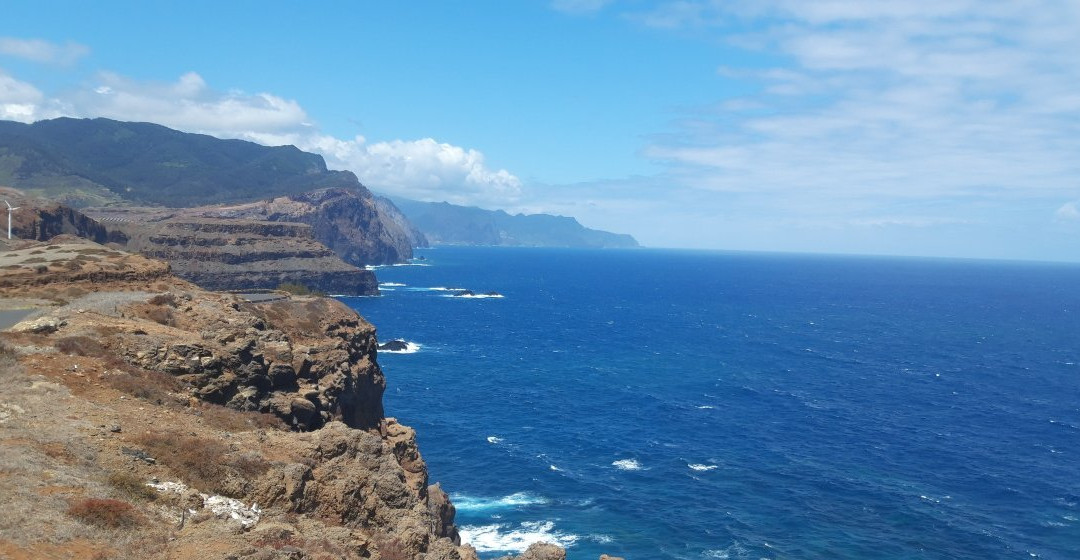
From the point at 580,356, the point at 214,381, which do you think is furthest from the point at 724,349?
the point at 214,381

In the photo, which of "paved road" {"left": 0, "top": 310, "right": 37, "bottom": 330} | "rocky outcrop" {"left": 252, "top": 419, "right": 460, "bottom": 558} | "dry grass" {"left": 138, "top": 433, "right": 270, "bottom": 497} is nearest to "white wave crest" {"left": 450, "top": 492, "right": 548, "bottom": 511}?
"rocky outcrop" {"left": 252, "top": 419, "right": 460, "bottom": 558}

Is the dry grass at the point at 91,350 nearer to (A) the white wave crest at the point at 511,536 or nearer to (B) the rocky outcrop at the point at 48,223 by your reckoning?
(A) the white wave crest at the point at 511,536

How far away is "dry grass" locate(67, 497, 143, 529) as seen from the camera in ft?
57.0

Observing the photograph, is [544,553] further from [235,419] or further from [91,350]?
[91,350]

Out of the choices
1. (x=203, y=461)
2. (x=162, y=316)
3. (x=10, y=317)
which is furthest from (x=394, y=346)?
(x=203, y=461)

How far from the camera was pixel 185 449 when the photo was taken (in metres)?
23.2

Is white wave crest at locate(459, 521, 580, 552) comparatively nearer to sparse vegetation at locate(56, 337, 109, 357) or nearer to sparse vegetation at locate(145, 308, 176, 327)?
sparse vegetation at locate(145, 308, 176, 327)

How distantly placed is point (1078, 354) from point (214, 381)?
16226 centimetres

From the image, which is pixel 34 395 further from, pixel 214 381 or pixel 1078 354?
pixel 1078 354

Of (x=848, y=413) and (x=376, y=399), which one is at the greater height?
(x=376, y=399)

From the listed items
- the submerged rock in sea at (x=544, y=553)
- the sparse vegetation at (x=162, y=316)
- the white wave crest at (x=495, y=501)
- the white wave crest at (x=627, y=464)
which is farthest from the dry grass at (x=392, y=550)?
the white wave crest at (x=627, y=464)

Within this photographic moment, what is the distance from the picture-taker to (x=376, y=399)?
173ft

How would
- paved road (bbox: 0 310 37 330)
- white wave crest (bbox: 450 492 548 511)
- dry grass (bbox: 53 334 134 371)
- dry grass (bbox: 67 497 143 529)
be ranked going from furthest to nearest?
white wave crest (bbox: 450 492 548 511) → paved road (bbox: 0 310 37 330) → dry grass (bbox: 53 334 134 371) → dry grass (bbox: 67 497 143 529)

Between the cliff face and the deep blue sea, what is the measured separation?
957 inches
